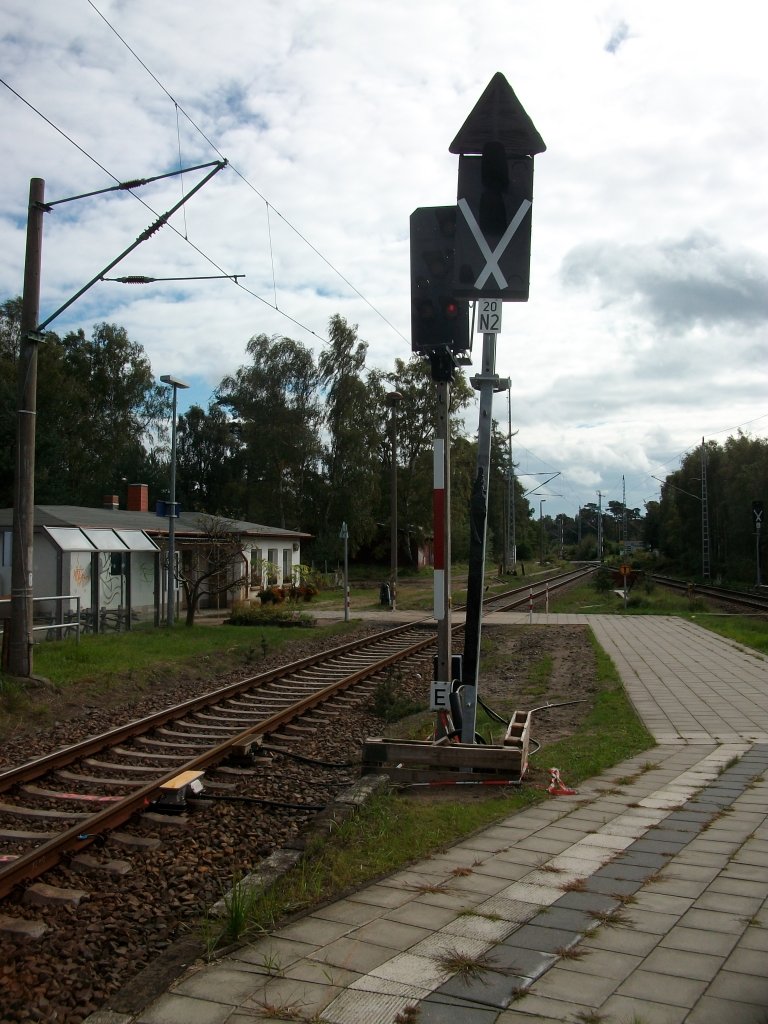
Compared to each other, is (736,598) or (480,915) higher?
(480,915)

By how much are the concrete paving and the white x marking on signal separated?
3.98 metres

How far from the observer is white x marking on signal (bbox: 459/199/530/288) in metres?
7.05

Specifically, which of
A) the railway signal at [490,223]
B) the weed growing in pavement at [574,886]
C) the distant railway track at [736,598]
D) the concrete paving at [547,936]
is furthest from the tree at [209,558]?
the weed growing in pavement at [574,886]

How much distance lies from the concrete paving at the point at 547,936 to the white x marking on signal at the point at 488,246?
13.0 ft

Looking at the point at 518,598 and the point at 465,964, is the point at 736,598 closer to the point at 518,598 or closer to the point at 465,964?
the point at 518,598

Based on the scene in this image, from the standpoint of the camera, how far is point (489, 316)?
7164 millimetres

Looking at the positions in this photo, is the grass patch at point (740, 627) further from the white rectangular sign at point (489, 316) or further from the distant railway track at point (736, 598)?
the white rectangular sign at point (489, 316)

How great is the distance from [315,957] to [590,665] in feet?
42.4

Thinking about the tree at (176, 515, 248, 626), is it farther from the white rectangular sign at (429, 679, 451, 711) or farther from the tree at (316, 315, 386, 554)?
the tree at (316, 315, 386, 554)

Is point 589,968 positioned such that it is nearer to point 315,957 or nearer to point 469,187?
point 315,957

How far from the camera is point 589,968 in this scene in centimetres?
354

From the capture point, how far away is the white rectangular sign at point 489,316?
281 inches

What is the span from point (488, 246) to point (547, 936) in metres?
5.06

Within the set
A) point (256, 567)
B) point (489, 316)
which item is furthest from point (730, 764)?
point (256, 567)
